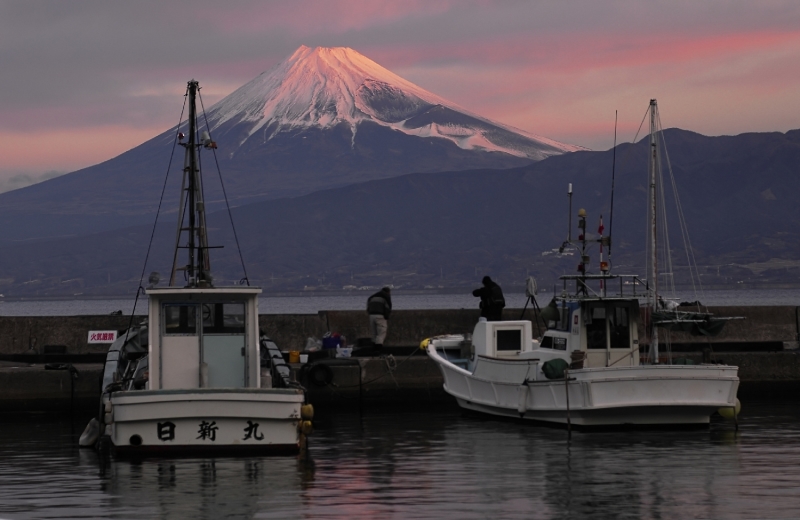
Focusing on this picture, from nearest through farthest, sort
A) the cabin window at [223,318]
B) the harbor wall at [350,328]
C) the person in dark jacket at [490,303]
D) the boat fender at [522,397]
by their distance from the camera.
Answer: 1. the cabin window at [223,318]
2. the boat fender at [522,397]
3. the person in dark jacket at [490,303]
4. the harbor wall at [350,328]

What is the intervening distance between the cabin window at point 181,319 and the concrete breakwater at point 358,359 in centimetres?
614

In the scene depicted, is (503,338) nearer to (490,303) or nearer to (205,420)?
(490,303)

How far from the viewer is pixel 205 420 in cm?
1847

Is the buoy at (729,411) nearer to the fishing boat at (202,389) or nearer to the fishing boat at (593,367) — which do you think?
the fishing boat at (593,367)

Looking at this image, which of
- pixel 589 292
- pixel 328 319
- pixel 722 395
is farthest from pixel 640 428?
pixel 328 319

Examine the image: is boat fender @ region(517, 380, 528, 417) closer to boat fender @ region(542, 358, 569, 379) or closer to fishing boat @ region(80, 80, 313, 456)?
boat fender @ region(542, 358, 569, 379)

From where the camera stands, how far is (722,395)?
71.7 feet

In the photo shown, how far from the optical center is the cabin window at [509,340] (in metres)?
25.1

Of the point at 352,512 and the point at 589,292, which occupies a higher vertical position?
the point at 589,292

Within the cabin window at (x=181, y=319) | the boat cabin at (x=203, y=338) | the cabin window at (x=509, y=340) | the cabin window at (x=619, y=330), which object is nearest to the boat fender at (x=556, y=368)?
the cabin window at (x=619, y=330)

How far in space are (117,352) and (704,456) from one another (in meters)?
10.1

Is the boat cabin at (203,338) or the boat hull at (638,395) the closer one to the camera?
the boat cabin at (203,338)

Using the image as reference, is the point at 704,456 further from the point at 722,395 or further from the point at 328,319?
the point at 328,319

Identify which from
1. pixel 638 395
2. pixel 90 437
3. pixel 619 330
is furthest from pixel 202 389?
pixel 619 330
